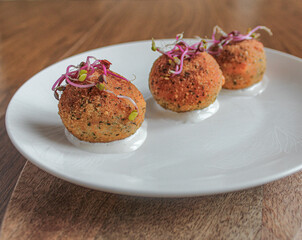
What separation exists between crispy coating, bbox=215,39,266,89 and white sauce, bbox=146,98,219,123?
18cm

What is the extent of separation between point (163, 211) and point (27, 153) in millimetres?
492

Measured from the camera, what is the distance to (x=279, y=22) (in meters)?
2.93

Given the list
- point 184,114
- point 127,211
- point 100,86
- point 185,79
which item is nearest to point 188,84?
point 185,79

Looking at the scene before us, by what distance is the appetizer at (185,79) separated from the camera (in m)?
1.52

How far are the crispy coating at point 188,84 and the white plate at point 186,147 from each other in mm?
87

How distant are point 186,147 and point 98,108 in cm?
38

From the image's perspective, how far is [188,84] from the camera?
1.52 m

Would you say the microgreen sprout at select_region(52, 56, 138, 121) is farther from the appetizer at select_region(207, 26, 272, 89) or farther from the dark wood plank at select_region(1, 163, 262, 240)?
the appetizer at select_region(207, 26, 272, 89)

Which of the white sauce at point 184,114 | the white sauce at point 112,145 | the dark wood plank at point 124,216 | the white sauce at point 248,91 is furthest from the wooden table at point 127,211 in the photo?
the white sauce at point 248,91

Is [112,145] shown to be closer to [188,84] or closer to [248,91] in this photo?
[188,84]

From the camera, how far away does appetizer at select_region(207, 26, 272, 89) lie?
1.71 metres

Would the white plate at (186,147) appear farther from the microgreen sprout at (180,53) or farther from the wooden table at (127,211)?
the microgreen sprout at (180,53)

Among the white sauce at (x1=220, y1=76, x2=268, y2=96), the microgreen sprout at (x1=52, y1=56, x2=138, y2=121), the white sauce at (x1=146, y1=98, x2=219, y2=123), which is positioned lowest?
the white sauce at (x1=220, y1=76, x2=268, y2=96)

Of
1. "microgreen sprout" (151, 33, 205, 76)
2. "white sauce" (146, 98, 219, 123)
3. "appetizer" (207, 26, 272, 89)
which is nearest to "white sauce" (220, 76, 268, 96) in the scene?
"appetizer" (207, 26, 272, 89)
